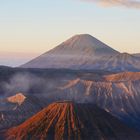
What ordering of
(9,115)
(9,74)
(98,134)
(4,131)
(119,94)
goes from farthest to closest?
(9,74) < (119,94) < (9,115) < (4,131) < (98,134)

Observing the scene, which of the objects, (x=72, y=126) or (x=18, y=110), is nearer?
(x=72, y=126)

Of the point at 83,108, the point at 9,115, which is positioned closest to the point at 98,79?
the point at 9,115

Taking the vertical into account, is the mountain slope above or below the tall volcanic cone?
below

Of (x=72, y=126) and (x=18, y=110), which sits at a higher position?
(x=72, y=126)

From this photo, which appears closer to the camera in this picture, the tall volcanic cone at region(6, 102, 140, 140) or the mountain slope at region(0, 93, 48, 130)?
the tall volcanic cone at region(6, 102, 140, 140)

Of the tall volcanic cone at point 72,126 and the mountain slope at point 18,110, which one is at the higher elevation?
the tall volcanic cone at point 72,126

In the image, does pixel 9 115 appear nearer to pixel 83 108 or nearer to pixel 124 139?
pixel 83 108

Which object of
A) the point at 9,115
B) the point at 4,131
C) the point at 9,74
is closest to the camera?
the point at 4,131

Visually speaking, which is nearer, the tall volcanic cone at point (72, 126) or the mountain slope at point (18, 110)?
the tall volcanic cone at point (72, 126)
